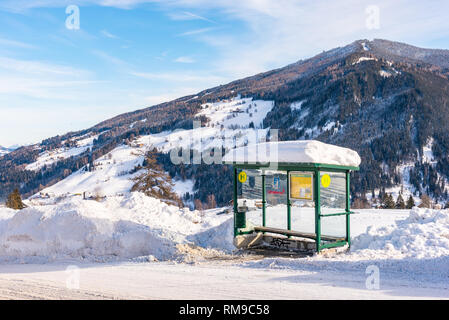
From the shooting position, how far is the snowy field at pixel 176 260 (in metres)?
6.40

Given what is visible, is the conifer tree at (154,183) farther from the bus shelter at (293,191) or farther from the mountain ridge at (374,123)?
the mountain ridge at (374,123)

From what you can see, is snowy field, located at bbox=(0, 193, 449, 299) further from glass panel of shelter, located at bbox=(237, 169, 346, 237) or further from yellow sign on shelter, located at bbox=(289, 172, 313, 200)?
yellow sign on shelter, located at bbox=(289, 172, 313, 200)

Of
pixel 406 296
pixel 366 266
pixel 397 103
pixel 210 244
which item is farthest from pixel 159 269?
pixel 397 103

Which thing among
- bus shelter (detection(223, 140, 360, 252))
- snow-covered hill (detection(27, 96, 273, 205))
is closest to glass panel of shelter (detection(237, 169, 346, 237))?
bus shelter (detection(223, 140, 360, 252))

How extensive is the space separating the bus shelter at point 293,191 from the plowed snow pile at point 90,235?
95 centimetres

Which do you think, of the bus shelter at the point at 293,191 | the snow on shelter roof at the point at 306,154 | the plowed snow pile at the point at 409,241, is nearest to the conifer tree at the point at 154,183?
the bus shelter at the point at 293,191

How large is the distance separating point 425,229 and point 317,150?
313cm

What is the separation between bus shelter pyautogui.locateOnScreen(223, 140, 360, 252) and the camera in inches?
366

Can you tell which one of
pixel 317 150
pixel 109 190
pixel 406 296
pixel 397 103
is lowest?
pixel 109 190

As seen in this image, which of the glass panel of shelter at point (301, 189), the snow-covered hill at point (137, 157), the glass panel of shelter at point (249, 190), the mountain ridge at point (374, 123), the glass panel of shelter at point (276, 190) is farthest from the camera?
the snow-covered hill at point (137, 157)

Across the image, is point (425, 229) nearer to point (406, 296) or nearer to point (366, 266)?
point (366, 266)

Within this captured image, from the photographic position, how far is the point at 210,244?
440 inches

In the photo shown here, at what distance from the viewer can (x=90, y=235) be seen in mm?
10219
